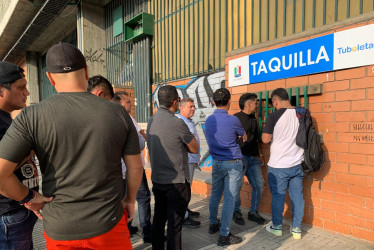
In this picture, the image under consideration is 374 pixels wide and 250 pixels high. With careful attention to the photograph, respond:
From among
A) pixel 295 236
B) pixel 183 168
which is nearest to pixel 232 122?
pixel 183 168

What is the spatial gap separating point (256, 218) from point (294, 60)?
232 centimetres

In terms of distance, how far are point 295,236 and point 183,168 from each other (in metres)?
1.78

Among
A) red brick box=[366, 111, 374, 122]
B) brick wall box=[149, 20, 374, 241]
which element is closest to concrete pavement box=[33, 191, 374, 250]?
brick wall box=[149, 20, 374, 241]

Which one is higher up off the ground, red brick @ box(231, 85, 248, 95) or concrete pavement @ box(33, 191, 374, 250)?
red brick @ box(231, 85, 248, 95)

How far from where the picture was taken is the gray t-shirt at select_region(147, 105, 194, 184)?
250cm

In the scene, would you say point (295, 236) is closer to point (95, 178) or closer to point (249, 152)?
point (249, 152)

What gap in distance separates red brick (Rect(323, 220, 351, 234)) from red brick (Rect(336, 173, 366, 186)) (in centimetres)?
56

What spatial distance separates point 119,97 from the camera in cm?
307

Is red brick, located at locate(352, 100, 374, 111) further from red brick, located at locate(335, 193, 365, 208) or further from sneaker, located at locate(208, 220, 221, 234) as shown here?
sneaker, located at locate(208, 220, 221, 234)

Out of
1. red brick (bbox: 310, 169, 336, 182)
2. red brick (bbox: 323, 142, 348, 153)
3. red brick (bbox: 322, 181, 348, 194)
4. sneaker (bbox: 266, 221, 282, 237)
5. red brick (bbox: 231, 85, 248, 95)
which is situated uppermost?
red brick (bbox: 231, 85, 248, 95)

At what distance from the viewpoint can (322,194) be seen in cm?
331

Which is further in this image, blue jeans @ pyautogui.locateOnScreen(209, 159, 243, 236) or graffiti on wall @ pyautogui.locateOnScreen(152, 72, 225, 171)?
graffiti on wall @ pyautogui.locateOnScreen(152, 72, 225, 171)

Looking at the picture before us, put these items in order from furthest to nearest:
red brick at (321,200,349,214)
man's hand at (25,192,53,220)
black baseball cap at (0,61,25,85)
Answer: red brick at (321,200,349,214), black baseball cap at (0,61,25,85), man's hand at (25,192,53,220)

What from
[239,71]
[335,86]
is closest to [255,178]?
[335,86]
